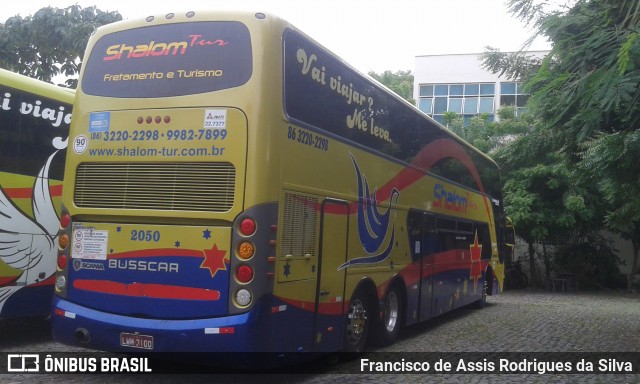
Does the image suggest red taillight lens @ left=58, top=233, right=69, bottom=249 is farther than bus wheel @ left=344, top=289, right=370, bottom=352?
No

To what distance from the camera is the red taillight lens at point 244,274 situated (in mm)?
6137

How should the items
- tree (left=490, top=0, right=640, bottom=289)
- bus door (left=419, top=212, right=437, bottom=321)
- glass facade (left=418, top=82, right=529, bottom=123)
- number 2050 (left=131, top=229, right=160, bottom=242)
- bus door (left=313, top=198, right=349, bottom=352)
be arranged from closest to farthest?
tree (left=490, top=0, right=640, bottom=289)
number 2050 (left=131, top=229, right=160, bottom=242)
bus door (left=313, top=198, right=349, bottom=352)
bus door (left=419, top=212, right=437, bottom=321)
glass facade (left=418, top=82, right=529, bottom=123)

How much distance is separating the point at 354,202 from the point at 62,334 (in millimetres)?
3642

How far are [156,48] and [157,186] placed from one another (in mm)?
1481

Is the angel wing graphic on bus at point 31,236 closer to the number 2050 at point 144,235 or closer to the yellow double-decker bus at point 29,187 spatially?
the yellow double-decker bus at point 29,187

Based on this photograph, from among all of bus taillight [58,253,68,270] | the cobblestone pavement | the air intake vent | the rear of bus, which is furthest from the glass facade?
bus taillight [58,253,68,270]

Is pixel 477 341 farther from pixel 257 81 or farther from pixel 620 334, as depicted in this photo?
pixel 257 81

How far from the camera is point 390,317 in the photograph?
9.69 m

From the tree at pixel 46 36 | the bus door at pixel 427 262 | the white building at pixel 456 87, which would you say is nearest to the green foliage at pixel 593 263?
the white building at pixel 456 87

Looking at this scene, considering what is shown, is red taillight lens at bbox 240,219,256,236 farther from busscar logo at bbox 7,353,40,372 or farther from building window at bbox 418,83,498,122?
building window at bbox 418,83,498,122

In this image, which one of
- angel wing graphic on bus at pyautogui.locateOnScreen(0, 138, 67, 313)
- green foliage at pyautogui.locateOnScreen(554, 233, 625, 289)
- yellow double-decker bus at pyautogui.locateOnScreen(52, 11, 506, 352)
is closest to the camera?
yellow double-decker bus at pyautogui.locateOnScreen(52, 11, 506, 352)

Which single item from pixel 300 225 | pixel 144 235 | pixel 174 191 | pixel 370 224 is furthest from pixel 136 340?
pixel 370 224

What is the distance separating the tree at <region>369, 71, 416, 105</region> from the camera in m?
37.2

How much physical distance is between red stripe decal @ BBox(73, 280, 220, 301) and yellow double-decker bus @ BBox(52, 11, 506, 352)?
0.01m
